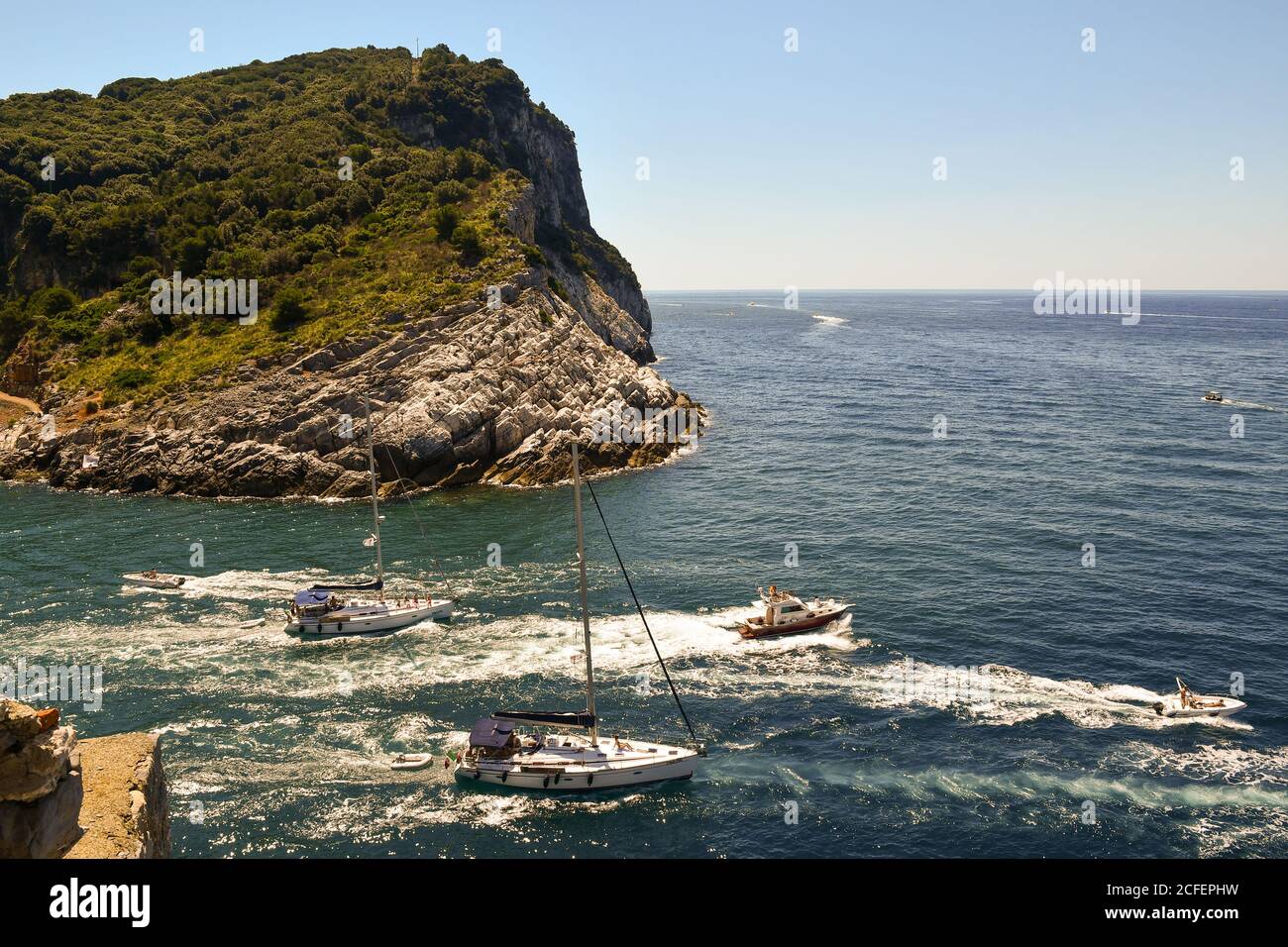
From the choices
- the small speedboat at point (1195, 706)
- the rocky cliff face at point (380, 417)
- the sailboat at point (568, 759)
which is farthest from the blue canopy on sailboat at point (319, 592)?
the small speedboat at point (1195, 706)

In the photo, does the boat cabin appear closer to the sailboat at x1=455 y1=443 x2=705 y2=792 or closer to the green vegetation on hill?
the sailboat at x1=455 y1=443 x2=705 y2=792

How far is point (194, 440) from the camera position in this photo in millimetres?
89375

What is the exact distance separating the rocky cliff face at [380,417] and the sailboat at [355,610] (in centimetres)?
2690

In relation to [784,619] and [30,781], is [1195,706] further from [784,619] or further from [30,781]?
[30,781]

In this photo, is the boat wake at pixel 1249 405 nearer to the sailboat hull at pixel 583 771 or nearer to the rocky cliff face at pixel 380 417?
the rocky cliff face at pixel 380 417

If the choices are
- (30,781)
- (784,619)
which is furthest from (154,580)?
(30,781)

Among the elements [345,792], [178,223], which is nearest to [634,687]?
[345,792]

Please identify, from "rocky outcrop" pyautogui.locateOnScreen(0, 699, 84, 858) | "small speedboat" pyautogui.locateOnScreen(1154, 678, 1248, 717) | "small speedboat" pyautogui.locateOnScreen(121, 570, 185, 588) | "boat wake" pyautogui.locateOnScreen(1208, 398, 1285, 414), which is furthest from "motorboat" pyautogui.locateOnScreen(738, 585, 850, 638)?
"boat wake" pyautogui.locateOnScreen(1208, 398, 1285, 414)

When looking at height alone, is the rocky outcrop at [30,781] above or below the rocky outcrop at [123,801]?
above

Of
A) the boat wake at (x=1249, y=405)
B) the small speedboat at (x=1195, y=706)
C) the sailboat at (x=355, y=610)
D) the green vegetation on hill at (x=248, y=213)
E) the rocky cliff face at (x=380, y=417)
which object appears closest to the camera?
the small speedboat at (x=1195, y=706)

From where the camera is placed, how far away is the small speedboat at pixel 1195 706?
44406 millimetres

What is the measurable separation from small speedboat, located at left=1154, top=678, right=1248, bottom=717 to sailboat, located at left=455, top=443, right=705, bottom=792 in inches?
963
